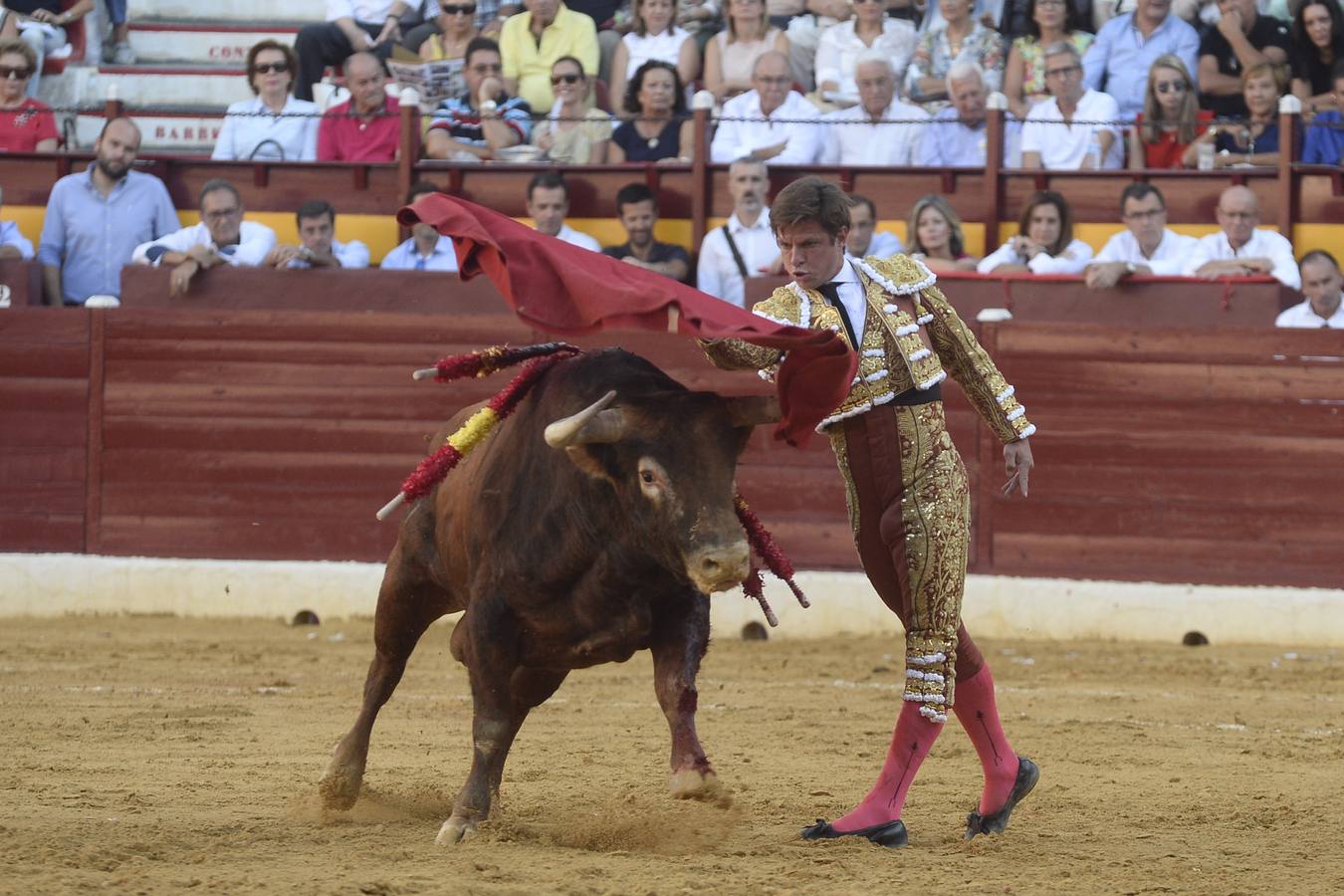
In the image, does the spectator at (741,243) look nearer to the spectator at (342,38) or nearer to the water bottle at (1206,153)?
the water bottle at (1206,153)

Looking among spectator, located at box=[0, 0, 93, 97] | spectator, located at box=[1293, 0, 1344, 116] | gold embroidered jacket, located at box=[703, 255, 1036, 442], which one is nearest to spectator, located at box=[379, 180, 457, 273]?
spectator, located at box=[0, 0, 93, 97]

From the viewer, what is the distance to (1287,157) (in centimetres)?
841

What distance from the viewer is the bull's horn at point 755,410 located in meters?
3.92

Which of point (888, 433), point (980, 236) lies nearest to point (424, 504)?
point (888, 433)

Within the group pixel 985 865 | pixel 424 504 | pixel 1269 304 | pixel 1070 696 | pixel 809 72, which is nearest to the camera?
pixel 985 865

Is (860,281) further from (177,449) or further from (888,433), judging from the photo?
(177,449)

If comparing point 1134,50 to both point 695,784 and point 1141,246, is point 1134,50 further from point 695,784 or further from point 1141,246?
point 695,784

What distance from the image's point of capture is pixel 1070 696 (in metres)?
6.98

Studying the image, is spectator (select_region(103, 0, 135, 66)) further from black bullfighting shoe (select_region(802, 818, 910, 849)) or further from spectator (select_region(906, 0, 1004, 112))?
black bullfighting shoe (select_region(802, 818, 910, 849))

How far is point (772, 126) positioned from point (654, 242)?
986mm

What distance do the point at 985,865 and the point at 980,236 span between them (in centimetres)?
527

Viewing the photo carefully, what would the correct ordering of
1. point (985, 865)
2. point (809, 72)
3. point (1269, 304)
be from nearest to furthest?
point (985, 865) < point (1269, 304) < point (809, 72)

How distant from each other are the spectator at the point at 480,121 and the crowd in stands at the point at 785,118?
1 cm

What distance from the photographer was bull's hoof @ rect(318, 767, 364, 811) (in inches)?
184
